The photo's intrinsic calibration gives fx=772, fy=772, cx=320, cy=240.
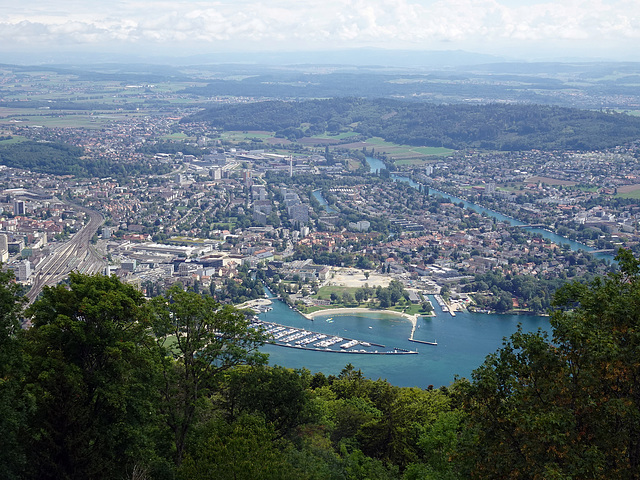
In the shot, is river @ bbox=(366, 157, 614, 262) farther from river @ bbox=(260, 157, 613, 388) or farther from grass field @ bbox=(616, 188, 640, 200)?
→ river @ bbox=(260, 157, 613, 388)

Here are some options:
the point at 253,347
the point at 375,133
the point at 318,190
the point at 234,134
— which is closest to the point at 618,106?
the point at 375,133

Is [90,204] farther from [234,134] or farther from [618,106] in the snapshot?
[618,106]

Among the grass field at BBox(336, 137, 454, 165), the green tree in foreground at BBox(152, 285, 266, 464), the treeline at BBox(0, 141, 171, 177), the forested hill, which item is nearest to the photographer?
the green tree in foreground at BBox(152, 285, 266, 464)

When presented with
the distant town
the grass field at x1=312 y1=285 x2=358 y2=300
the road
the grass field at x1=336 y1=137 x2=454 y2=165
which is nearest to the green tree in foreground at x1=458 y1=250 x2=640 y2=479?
the distant town

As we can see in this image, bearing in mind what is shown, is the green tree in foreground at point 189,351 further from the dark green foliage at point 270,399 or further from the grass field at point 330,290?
the grass field at point 330,290

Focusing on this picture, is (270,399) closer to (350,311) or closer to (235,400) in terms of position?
(235,400)
